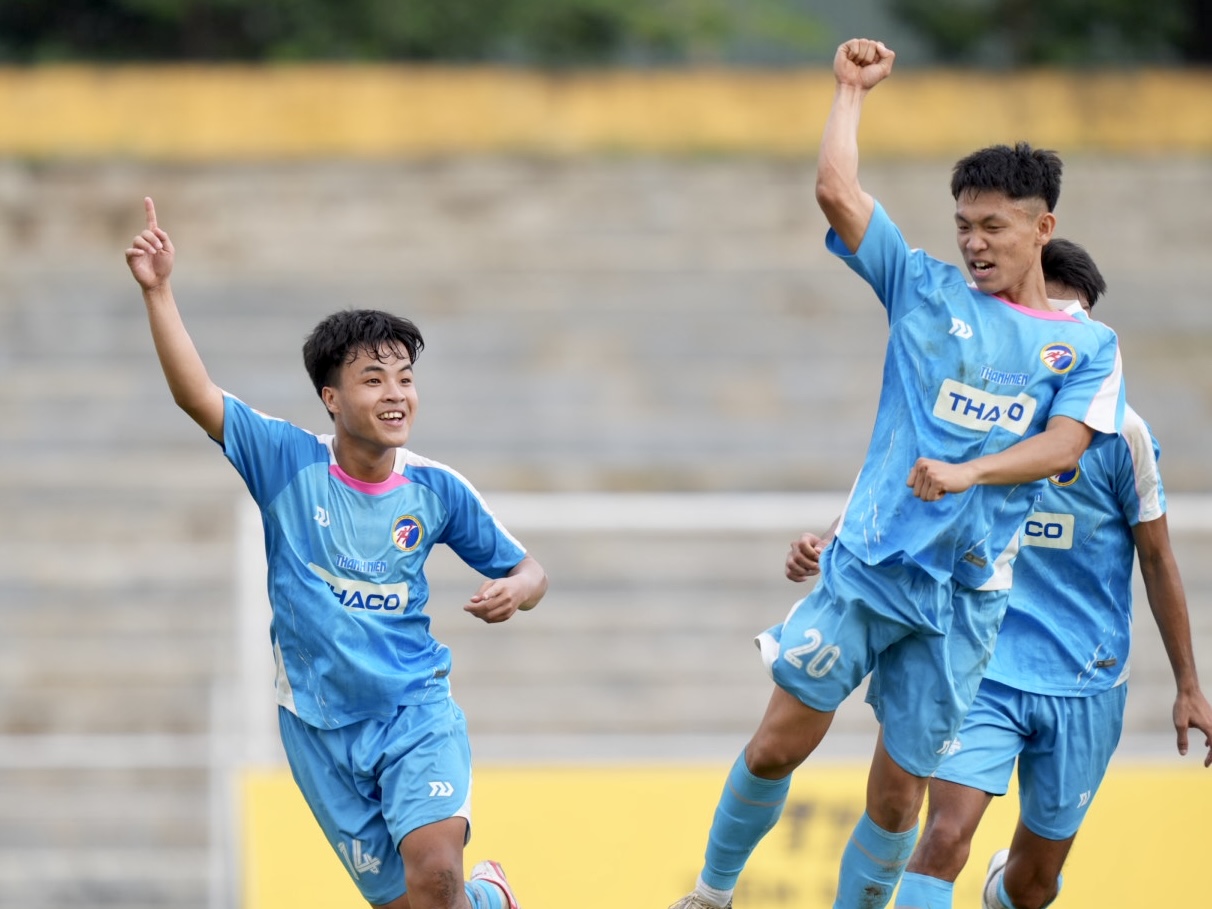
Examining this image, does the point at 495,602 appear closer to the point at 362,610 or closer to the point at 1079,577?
the point at 362,610

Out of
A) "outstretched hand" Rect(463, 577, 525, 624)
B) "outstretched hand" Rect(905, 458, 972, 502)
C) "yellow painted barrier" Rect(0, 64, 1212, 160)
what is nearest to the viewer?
"outstretched hand" Rect(905, 458, 972, 502)

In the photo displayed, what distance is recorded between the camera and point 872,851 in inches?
193

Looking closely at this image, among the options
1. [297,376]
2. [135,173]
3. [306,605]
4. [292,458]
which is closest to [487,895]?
[306,605]

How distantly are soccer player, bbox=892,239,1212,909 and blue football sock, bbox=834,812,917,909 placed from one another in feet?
1.10

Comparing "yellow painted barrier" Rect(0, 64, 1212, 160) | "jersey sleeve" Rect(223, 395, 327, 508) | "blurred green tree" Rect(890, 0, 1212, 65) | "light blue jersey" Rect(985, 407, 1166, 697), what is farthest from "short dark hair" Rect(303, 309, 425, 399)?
"blurred green tree" Rect(890, 0, 1212, 65)

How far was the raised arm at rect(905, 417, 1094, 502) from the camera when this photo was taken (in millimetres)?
4199

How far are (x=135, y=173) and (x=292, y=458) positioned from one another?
430 inches

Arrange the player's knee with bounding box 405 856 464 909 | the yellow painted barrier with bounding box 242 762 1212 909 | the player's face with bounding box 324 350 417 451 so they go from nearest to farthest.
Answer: the player's knee with bounding box 405 856 464 909, the player's face with bounding box 324 350 417 451, the yellow painted barrier with bounding box 242 762 1212 909

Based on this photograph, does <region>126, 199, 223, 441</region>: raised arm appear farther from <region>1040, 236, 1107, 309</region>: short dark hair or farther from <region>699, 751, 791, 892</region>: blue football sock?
<region>1040, 236, 1107, 309</region>: short dark hair

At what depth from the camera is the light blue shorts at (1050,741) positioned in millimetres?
5305

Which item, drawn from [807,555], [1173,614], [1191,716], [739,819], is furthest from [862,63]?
[1191,716]

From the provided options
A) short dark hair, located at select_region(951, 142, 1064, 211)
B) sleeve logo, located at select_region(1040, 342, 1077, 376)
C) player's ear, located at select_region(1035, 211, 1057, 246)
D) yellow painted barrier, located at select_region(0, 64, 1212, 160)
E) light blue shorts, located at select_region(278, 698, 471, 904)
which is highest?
yellow painted barrier, located at select_region(0, 64, 1212, 160)

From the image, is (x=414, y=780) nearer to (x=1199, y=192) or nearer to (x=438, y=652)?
(x=438, y=652)

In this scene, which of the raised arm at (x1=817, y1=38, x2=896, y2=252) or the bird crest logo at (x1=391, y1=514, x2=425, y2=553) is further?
the bird crest logo at (x1=391, y1=514, x2=425, y2=553)
